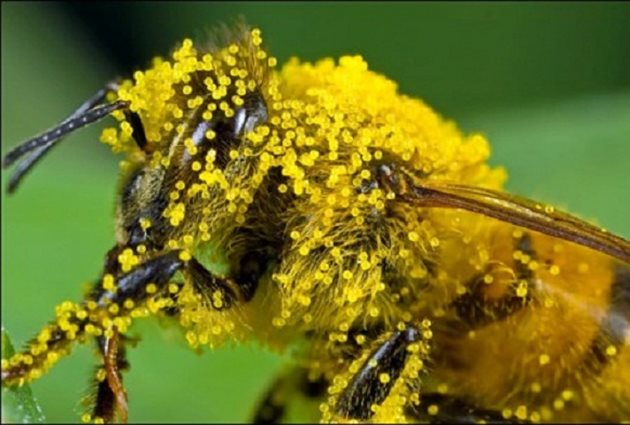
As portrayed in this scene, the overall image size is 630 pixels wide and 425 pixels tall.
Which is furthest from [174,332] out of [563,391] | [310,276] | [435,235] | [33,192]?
[33,192]

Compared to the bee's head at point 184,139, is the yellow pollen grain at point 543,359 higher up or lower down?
lower down

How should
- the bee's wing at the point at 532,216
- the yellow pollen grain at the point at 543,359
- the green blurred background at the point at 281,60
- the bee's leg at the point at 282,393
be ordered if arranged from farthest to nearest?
the green blurred background at the point at 281,60
the bee's leg at the point at 282,393
the yellow pollen grain at the point at 543,359
the bee's wing at the point at 532,216

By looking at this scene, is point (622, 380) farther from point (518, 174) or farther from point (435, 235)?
point (518, 174)

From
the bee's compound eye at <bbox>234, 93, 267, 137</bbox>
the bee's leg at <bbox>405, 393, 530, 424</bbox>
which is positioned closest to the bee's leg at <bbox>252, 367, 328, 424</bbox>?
the bee's leg at <bbox>405, 393, 530, 424</bbox>

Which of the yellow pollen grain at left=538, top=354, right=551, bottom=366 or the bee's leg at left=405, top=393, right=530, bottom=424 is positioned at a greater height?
the yellow pollen grain at left=538, top=354, right=551, bottom=366

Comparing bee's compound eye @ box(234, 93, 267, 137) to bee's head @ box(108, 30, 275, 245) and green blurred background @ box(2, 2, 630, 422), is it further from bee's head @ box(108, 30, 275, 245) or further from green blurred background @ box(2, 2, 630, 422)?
green blurred background @ box(2, 2, 630, 422)

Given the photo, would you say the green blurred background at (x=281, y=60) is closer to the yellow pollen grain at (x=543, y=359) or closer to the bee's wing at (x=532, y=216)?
the yellow pollen grain at (x=543, y=359)

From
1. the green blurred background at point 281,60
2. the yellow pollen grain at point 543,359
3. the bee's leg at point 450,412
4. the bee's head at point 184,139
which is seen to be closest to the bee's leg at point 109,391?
the bee's head at point 184,139
